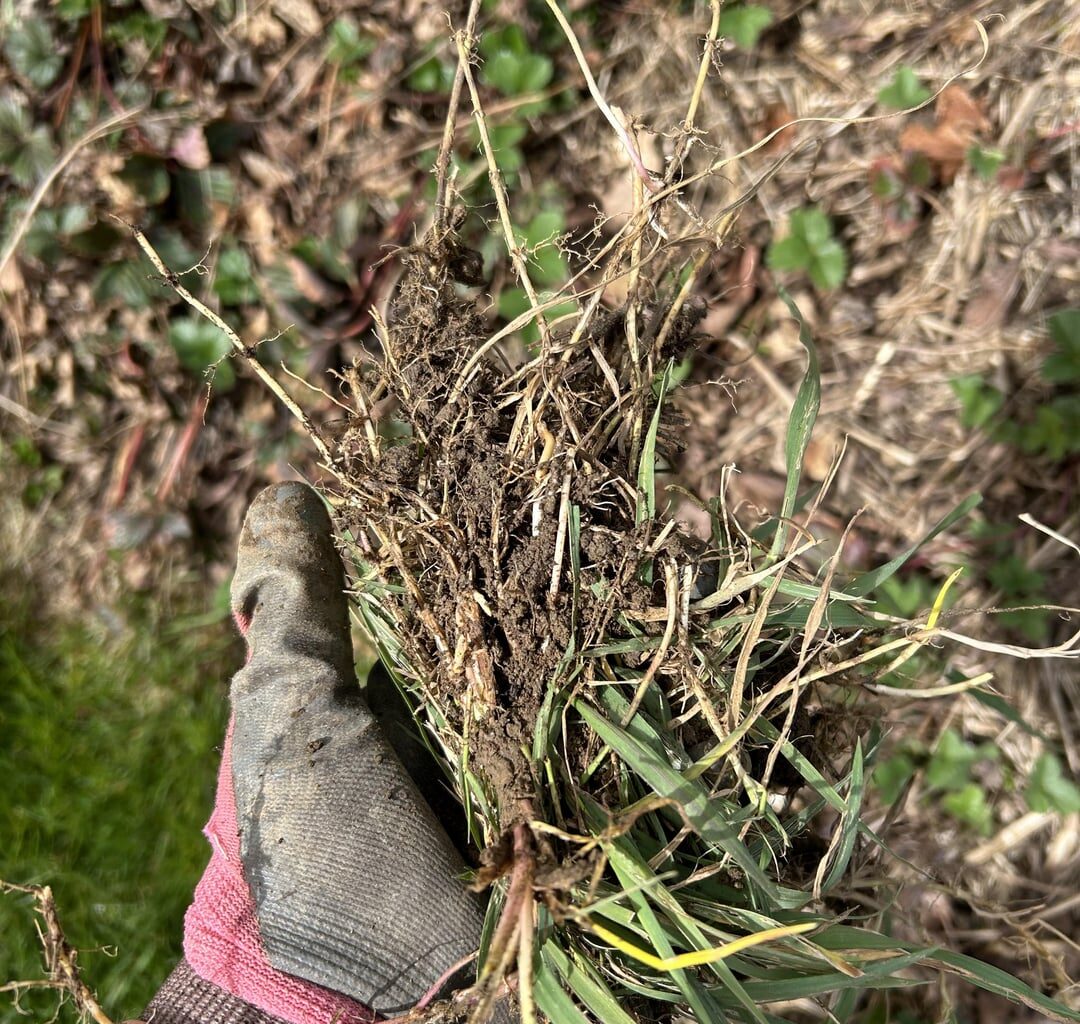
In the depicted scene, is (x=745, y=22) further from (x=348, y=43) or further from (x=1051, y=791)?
(x=1051, y=791)

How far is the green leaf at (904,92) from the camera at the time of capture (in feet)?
7.14

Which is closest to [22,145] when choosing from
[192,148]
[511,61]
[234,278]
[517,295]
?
[192,148]

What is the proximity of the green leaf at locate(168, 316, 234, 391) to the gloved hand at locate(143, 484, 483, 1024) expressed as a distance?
1069 mm

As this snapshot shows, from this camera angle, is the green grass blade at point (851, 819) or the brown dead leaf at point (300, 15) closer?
the green grass blade at point (851, 819)

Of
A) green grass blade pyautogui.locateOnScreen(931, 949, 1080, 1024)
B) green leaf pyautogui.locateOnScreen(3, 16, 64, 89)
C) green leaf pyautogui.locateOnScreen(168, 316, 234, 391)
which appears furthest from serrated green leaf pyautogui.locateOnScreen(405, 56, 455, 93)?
green grass blade pyautogui.locateOnScreen(931, 949, 1080, 1024)

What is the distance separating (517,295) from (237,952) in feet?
5.07

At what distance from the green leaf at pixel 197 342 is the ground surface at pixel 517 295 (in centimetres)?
1

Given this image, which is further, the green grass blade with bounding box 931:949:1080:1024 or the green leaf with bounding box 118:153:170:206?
the green leaf with bounding box 118:153:170:206

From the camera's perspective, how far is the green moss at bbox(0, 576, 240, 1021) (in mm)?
2244

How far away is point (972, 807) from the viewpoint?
2188mm

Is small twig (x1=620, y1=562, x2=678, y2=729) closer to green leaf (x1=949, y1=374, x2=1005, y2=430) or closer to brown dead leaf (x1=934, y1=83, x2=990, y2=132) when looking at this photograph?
green leaf (x1=949, y1=374, x2=1005, y2=430)

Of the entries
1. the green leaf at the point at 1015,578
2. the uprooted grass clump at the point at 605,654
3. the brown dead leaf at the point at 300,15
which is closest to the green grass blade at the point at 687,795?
the uprooted grass clump at the point at 605,654

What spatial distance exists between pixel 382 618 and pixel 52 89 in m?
2.09

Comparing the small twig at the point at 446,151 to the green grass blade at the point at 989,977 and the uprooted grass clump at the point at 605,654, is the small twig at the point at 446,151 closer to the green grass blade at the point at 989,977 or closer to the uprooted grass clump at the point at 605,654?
the uprooted grass clump at the point at 605,654
